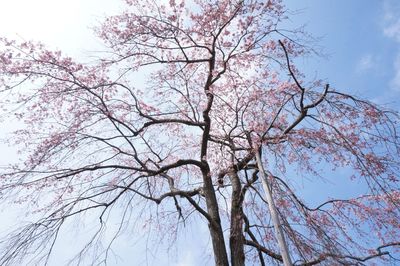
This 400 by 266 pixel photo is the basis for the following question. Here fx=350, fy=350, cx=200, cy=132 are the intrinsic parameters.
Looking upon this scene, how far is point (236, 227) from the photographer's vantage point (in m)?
6.98

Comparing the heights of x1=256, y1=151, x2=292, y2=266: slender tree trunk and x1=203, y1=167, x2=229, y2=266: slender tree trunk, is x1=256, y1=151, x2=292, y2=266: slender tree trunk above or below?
below

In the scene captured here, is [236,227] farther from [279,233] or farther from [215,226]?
[279,233]

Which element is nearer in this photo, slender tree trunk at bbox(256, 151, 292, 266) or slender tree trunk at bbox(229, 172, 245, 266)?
slender tree trunk at bbox(256, 151, 292, 266)

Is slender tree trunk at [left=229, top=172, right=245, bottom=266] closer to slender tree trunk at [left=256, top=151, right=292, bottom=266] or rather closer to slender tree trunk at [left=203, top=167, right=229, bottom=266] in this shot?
slender tree trunk at [left=203, top=167, right=229, bottom=266]

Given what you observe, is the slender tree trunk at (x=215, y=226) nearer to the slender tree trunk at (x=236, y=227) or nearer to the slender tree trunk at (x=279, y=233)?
the slender tree trunk at (x=236, y=227)

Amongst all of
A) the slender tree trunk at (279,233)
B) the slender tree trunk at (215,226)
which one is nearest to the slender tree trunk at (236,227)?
the slender tree trunk at (215,226)

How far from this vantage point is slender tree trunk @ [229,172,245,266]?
22.0 feet

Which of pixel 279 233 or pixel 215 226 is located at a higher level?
pixel 215 226

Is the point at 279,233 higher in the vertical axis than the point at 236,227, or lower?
lower

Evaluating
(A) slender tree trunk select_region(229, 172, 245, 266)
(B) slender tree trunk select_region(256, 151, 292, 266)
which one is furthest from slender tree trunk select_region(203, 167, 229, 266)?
(B) slender tree trunk select_region(256, 151, 292, 266)

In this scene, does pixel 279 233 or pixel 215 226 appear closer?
pixel 279 233

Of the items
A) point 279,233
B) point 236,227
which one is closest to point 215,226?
point 236,227

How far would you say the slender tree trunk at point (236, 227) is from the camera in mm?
6719

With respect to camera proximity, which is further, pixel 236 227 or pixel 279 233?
pixel 236 227
